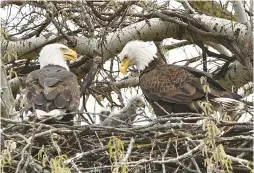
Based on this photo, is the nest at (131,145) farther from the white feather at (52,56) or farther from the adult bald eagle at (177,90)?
the white feather at (52,56)

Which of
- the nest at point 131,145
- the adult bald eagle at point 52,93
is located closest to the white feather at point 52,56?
the adult bald eagle at point 52,93

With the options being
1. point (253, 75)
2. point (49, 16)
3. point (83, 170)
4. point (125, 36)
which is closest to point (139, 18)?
point (125, 36)

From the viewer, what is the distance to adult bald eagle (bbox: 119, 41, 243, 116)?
20.8 feet

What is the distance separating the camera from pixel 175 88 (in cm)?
666

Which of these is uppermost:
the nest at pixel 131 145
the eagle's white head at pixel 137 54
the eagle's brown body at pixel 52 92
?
the eagle's white head at pixel 137 54

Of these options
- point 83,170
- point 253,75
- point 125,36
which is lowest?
point 83,170

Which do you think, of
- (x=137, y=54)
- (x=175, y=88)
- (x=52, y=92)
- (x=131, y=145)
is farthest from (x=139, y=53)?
(x=131, y=145)

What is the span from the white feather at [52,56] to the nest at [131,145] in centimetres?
168

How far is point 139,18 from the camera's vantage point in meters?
7.64

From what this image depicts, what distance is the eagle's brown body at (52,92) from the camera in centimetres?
632

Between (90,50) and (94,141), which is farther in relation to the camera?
(90,50)

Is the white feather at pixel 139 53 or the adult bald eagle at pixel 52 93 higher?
the white feather at pixel 139 53

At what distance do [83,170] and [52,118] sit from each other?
988 mm

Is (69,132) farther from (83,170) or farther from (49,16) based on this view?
(49,16)
